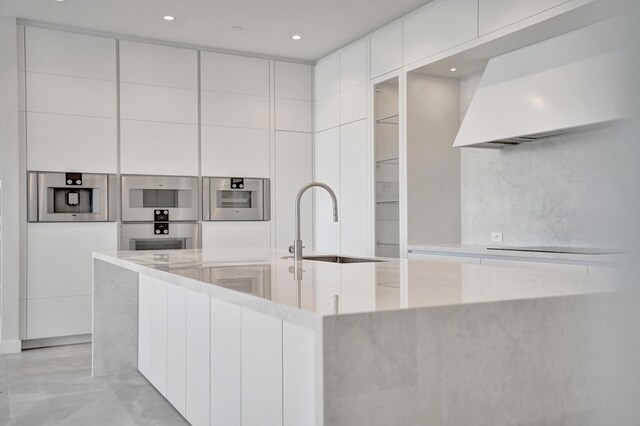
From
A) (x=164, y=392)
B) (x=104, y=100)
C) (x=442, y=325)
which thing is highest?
(x=104, y=100)

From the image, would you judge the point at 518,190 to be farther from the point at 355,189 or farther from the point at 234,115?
the point at 234,115

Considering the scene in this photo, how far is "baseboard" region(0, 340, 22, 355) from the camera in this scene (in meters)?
4.17

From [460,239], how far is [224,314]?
287 centimetres

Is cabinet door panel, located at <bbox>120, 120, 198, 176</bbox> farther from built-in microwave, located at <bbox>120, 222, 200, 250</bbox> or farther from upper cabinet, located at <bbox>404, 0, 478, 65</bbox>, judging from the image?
upper cabinet, located at <bbox>404, 0, 478, 65</bbox>

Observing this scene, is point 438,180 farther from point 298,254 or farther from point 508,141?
point 298,254

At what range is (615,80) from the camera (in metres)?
0.15

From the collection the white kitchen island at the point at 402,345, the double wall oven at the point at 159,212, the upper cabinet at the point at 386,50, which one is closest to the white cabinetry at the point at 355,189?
the upper cabinet at the point at 386,50

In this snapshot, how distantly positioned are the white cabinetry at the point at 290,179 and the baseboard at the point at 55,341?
190cm

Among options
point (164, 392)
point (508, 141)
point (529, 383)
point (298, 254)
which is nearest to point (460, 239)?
point (508, 141)

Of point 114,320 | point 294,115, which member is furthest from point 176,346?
point 294,115

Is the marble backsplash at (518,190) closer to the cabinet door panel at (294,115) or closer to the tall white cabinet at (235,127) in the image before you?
the cabinet door panel at (294,115)

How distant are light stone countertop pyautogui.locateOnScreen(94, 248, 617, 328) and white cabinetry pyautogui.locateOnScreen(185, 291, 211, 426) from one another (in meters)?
0.32

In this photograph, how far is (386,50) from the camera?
4492 mm

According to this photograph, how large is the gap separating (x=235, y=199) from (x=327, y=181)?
2.98ft
